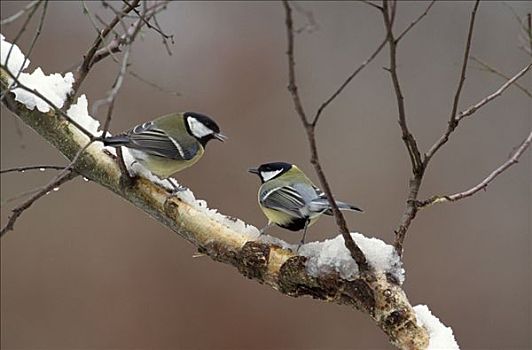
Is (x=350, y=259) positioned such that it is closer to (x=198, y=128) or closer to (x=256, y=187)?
(x=198, y=128)

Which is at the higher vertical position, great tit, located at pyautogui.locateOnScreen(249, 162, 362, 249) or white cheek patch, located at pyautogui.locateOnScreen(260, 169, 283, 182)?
white cheek patch, located at pyautogui.locateOnScreen(260, 169, 283, 182)

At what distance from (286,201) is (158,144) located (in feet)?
0.45

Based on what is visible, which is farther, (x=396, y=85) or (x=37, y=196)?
(x=37, y=196)

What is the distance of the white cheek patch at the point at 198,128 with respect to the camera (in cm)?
68

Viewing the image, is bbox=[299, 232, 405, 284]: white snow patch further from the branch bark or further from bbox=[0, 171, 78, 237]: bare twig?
bbox=[0, 171, 78, 237]: bare twig

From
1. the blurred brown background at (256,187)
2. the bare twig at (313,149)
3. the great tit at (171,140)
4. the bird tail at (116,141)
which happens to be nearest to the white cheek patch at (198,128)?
the great tit at (171,140)

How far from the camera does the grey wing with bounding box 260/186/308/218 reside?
0.62 meters

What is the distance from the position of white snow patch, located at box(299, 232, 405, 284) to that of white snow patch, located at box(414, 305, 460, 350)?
0.03 meters

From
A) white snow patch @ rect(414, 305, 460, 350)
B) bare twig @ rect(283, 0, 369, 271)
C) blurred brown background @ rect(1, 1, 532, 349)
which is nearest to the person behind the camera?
bare twig @ rect(283, 0, 369, 271)

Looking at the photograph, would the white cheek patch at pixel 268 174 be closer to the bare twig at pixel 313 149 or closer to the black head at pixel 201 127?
the black head at pixel 201 127

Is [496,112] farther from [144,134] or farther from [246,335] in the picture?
[144,134]

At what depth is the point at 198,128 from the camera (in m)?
0.68

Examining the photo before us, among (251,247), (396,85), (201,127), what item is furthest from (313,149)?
(201,127)

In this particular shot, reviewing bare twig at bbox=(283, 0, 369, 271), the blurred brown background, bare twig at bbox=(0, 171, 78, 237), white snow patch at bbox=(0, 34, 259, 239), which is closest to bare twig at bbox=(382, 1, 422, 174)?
bare twig at bbox=(283, 0, 369, 271)
